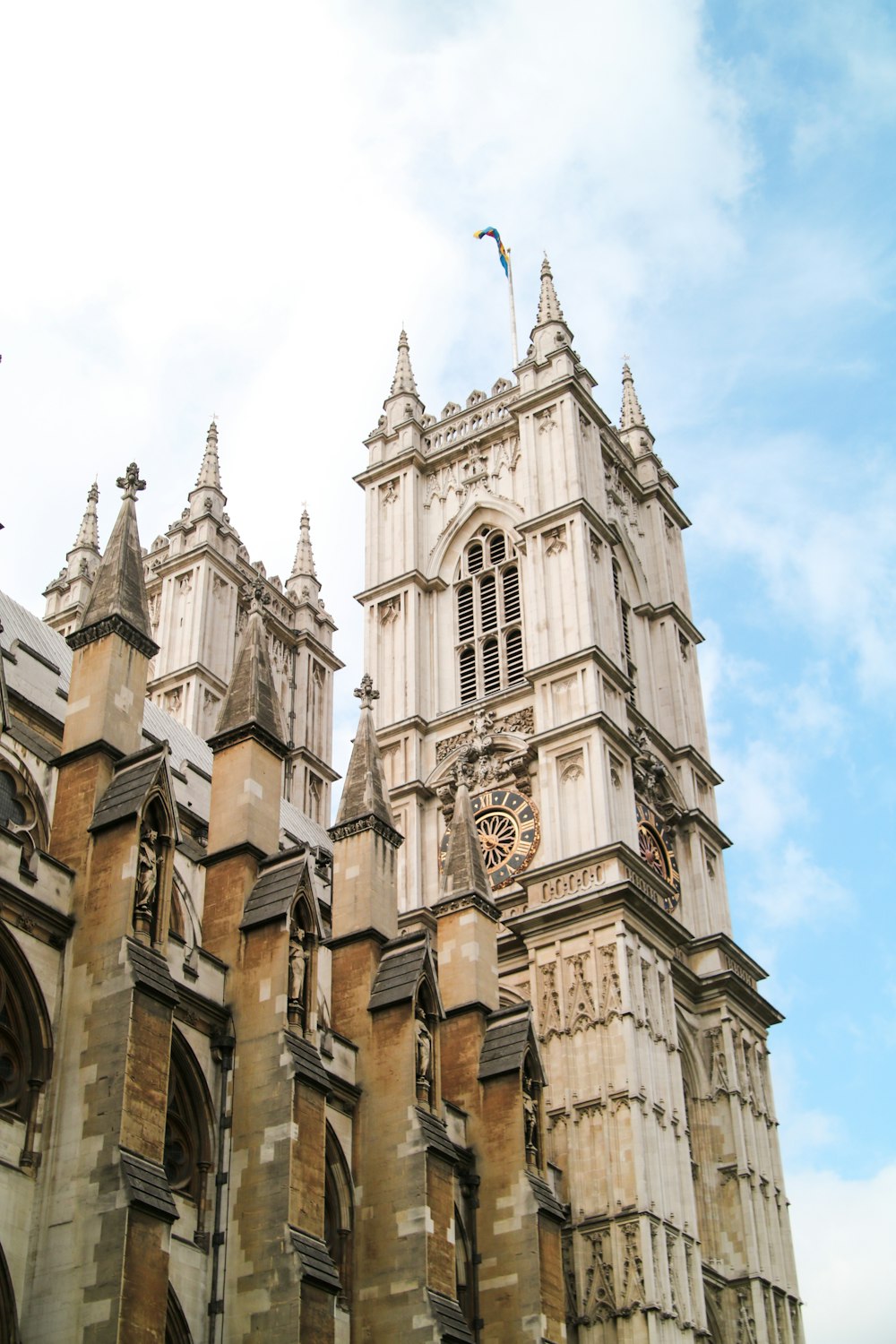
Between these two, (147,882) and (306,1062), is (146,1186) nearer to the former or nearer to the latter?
(147,882)

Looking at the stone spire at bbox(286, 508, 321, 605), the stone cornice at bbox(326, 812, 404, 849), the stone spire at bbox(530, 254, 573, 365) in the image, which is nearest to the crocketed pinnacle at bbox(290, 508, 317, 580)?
the stone spire at bbox(286, 508, 321, 605)

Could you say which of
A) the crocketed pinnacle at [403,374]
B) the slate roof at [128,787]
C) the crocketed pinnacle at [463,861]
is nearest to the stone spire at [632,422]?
→ the crocketed pinnacle at [403,374]

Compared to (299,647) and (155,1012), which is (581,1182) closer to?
(155,1012)

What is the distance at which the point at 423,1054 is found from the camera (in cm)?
2616

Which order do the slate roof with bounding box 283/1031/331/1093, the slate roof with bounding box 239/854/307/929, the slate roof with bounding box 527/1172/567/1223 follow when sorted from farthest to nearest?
1. the slate roof with bounding box 527/1172/567/1223
2. the slate roof with bounding box 239/854/307/929
3. the slate roof with bounding box 283/1031/331/1093

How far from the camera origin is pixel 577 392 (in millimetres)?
43750

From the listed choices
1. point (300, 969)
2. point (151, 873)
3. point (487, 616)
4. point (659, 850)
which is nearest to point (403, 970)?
point (300, 969)

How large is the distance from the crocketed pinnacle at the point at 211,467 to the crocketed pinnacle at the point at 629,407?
1321cm

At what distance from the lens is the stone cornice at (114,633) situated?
23.7m

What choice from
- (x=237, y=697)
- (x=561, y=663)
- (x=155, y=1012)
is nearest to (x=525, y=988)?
(x=561, y=663)

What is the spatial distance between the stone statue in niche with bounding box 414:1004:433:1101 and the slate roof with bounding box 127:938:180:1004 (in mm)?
6520

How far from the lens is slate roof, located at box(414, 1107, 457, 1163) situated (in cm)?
2469

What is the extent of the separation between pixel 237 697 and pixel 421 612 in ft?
55.6

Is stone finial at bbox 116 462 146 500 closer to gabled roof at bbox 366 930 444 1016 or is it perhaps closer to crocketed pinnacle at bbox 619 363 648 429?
gabled roof at bbox 366 930 444 1016
